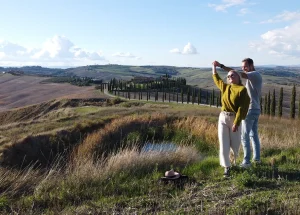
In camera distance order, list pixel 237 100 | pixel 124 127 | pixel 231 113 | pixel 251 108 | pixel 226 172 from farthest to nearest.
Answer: pixel 124 127, pixel 251 108, pixel 231 113, pixel 237 100, pixel 226 172

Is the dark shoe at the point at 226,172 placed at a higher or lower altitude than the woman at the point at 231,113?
lower

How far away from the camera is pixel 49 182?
5.98 m

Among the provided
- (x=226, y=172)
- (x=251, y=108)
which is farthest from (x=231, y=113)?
(x=226, y=172)

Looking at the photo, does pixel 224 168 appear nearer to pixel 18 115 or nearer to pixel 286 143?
pixel 286 143

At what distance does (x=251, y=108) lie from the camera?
6.94m

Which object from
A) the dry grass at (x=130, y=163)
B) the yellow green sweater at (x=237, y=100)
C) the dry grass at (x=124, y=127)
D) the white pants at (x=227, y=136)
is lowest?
the dry grass at (x=124, y=127)

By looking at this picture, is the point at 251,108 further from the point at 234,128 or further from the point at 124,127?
the point at 124,127

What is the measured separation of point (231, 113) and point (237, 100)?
0.30m

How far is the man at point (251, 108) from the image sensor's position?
6.73 metres

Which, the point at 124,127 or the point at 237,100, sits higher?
the point at 237,100

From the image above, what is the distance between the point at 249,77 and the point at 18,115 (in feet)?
173

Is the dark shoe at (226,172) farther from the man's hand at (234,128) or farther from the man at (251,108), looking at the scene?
the man's hand at (234,128)

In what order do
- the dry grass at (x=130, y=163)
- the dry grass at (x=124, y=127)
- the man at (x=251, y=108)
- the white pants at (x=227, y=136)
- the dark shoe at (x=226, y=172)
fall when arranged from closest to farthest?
the dark shoe at (x=226, y=172) → the dry grass at (x=130, y=163) → the white pants at (x=227, y=136) → the man at (x=251, y=108) → the dry grass at (x=124, y=127)

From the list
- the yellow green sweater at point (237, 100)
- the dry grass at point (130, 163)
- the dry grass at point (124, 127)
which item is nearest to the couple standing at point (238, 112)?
the yellow green sweater at point (237, 100)
